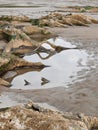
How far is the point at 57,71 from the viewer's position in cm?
1280

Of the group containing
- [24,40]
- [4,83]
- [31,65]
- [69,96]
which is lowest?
[24,40]

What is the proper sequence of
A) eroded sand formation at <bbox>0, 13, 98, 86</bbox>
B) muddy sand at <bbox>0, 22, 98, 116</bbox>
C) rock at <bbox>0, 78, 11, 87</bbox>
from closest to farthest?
muddy sand at <bbox>0, 22, 98, 116</bbox> < rock at <bbox>0, 78, 11, 87</bbox> < eroded sand formation at <bbox>0, 13, 98, 86</bbox>

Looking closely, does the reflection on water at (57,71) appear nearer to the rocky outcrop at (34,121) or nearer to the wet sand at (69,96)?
the wet sand at (69,96)

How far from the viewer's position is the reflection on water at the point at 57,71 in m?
11.2

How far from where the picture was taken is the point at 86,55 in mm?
15492

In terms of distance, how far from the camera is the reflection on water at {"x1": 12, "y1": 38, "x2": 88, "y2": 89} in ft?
36.7

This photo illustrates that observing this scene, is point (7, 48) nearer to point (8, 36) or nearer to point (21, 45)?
point (21, 45)

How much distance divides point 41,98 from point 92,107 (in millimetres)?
1431

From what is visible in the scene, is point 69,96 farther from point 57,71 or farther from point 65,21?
point 65,21

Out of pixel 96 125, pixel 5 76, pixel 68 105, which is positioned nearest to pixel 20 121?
pixel 96 125

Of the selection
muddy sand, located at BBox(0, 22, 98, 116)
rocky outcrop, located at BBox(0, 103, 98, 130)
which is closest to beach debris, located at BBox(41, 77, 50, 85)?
muddy sand, located at BBox(0, 22, 98, 116)

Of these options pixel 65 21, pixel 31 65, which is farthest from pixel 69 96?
pixel 65 21

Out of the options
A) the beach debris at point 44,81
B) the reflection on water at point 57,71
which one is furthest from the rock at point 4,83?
the beach debris at point 44,81

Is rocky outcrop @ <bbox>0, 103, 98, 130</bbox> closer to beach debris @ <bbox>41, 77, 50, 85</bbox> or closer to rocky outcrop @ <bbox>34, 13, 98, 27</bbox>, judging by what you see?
beach debris @ <bbox>41, 77, 50, 85</bbox>
